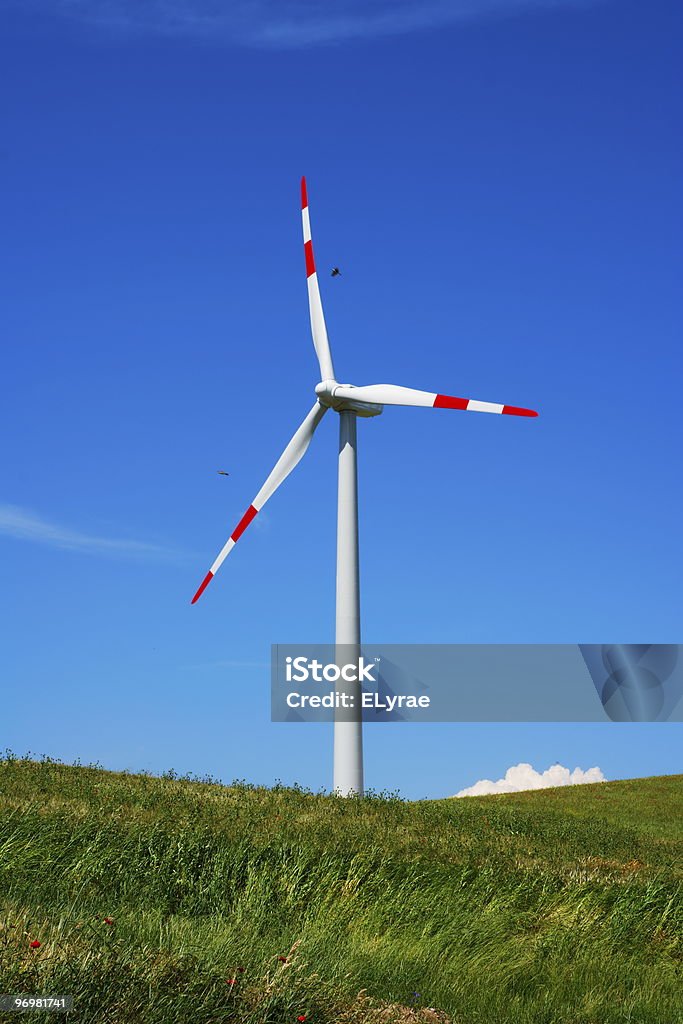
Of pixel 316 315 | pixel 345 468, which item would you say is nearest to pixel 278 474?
pixel 345 468

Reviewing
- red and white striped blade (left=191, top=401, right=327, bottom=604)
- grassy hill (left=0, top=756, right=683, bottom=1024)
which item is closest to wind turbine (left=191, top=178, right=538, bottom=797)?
red and white striped blade (left=191, top=401, right=327, bottom=604)

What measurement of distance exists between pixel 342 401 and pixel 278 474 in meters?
3.35

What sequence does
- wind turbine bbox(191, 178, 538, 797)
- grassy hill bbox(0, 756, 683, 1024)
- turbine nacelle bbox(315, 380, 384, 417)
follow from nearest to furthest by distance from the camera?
grassy hill bbox(0, 756, 683, 1024) < wind turbine bbox(191, 178, 538, 797) < turbine nacelle bbox(315, 380, 384, 417)

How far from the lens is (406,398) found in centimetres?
3331

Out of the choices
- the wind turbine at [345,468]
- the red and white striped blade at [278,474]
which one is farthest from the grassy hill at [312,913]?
the red and white striped blade at [278,474]

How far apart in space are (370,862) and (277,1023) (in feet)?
25.8

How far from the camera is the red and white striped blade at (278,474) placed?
112 feet

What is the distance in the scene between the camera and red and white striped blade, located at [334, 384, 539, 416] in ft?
104

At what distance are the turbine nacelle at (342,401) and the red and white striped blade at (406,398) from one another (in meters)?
0.08

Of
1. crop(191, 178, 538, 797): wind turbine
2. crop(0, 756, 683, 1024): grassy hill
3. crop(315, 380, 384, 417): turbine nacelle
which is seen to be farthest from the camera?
crop(315, 380, 384, 417): turbine nacelle

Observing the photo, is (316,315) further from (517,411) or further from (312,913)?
(312,913)

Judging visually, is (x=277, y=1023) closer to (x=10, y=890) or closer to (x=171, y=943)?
(x=171, y=943)

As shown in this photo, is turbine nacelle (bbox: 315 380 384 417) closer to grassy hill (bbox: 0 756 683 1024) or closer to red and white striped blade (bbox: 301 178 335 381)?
red and white striped blade (bbox: 301 178 335 381)

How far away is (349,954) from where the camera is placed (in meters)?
10.6
